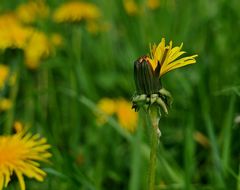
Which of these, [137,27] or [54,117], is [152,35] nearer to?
[137,27]

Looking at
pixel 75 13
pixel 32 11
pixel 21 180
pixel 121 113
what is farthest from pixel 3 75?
pixel 21 180

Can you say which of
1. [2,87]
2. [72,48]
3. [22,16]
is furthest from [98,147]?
[22,16]

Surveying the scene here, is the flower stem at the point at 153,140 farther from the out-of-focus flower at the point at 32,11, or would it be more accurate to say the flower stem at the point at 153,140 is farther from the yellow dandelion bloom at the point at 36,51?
the out-of-focus flower at the point at 32,11

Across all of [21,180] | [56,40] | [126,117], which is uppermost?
[56,40]

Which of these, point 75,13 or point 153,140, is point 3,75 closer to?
point 75,13

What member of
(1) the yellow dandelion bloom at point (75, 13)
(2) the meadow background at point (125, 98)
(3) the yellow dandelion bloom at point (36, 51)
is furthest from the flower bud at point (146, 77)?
(1) the yellow dandelion bloom at point (75, 13)
